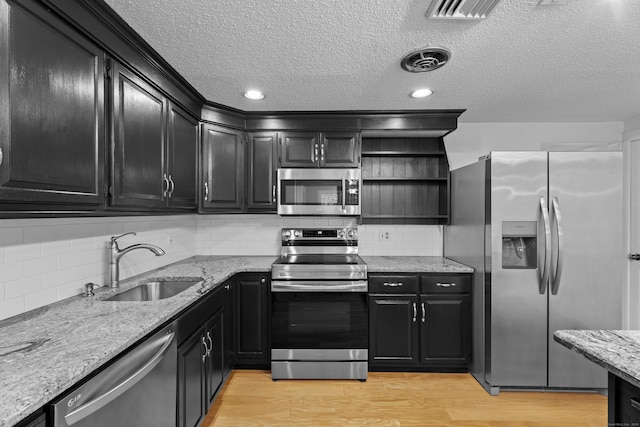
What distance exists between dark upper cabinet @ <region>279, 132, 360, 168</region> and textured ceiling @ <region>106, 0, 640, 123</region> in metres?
0.33

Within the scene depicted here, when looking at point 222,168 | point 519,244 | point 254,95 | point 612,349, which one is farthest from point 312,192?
point 612,349

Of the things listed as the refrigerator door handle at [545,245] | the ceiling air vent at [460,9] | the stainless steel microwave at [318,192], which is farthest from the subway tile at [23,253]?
the refrigerator door handle at [545,245]

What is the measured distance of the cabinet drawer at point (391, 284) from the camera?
9.21ft

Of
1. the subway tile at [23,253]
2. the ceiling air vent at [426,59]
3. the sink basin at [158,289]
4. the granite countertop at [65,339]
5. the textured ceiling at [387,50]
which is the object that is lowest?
the sink basin at [158,289]

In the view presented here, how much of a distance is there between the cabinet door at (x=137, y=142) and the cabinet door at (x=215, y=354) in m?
0.87

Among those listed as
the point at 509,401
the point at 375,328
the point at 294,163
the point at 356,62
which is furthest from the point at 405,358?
the point at 356,62

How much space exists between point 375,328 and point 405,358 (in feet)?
1.19

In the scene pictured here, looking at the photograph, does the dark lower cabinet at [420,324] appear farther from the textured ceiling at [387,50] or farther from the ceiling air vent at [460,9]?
the ceiling air vent at [460,9]

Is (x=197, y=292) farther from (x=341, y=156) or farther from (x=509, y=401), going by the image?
(x=509, y=401)

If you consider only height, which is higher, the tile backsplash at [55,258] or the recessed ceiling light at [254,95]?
the recessed ceiling light at [254,95]

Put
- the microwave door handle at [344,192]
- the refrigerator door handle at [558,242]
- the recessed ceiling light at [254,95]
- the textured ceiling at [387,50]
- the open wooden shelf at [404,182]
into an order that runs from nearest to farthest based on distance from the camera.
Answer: the textured ceiling at [387,50] → the refrigerator door handle at [558,242] → the recessed ceiling light at [254,95] → the microwave door handle at [344,192] → the open wooden shelf at [404,182]

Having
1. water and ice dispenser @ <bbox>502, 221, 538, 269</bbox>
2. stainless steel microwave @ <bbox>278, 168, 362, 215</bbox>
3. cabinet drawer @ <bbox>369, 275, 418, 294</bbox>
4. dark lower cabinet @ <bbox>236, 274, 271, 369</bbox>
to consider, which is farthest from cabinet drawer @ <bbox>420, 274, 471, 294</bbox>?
dark lower cabinet @ <bbox>236, 274, 271, 369</bbox>

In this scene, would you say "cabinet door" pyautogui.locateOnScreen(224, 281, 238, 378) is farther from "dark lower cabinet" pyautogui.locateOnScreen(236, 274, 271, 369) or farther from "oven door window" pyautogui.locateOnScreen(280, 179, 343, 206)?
"oven door window" pyautogui.locateOnScreen(280, 179, 343, 206)

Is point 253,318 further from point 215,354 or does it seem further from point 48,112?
point 48,112
